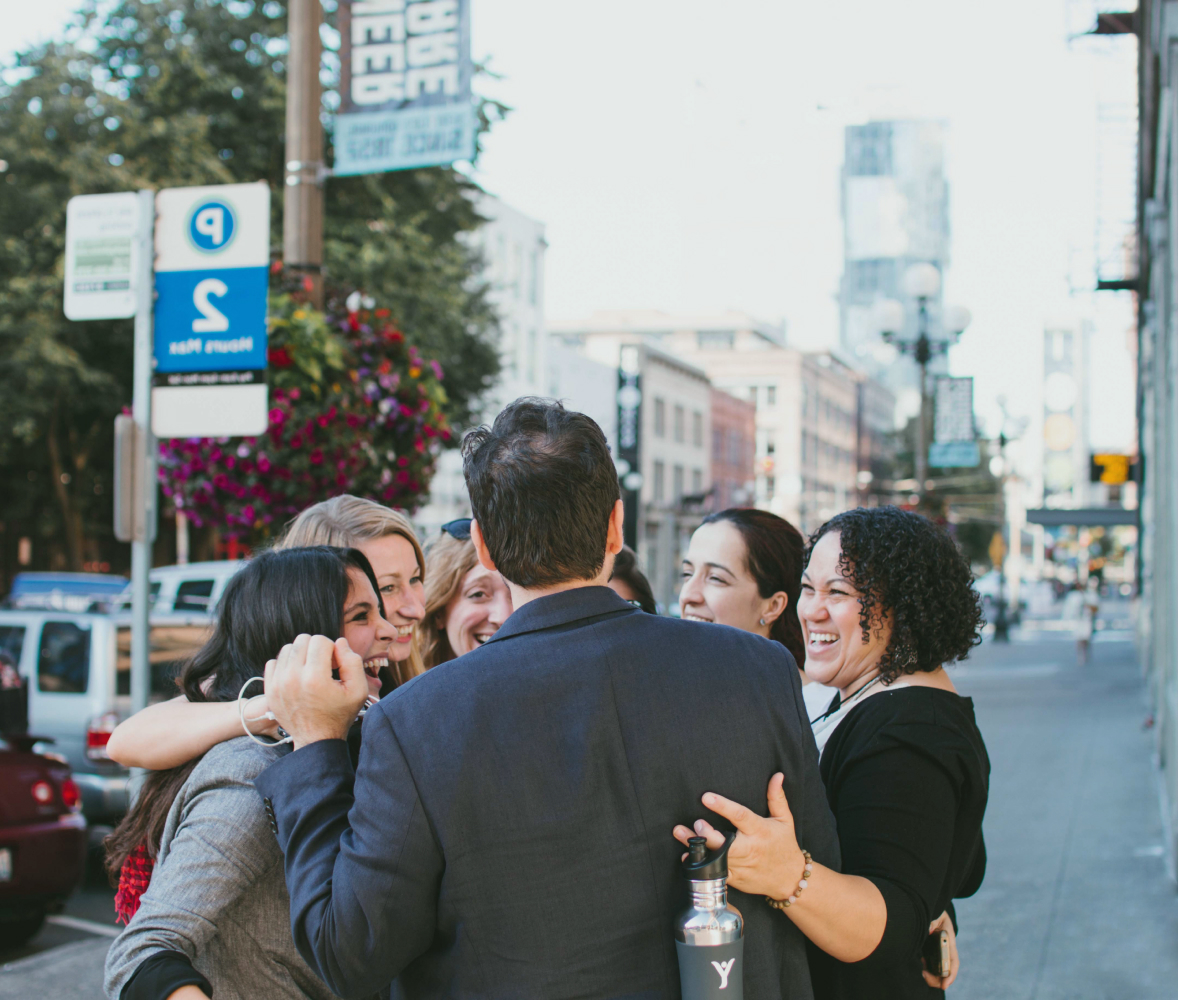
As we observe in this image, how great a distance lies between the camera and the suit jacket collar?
188cm

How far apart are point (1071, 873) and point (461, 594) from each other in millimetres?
5725

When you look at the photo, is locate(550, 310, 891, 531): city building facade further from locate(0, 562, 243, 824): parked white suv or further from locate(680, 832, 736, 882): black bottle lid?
locate(680, 832, 736, 882): black bottle lid

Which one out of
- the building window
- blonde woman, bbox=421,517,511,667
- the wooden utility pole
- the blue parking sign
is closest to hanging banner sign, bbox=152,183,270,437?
the blue parking sign

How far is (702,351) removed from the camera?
255 ft

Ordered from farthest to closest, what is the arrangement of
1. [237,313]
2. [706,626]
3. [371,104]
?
[371,104], [237,313], [706,626]

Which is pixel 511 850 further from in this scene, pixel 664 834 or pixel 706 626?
pixel 706 626

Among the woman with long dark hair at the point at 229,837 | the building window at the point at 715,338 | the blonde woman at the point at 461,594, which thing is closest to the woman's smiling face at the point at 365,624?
the woman with long dark hair at the point at 229,837

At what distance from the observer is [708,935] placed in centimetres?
174

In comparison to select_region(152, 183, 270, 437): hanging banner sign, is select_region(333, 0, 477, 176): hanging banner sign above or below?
above

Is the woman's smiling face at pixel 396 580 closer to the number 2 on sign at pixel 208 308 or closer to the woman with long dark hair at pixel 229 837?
the woman with long dark hair at pixel 229 837

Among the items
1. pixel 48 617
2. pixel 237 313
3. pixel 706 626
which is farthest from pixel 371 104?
pixel 706 626

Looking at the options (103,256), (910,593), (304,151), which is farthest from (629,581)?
(304,151)

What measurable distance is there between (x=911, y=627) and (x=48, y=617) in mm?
7811

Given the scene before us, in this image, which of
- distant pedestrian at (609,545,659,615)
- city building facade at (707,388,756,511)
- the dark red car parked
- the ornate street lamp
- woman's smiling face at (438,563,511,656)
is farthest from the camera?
city building facade at (707,388,756,511)
